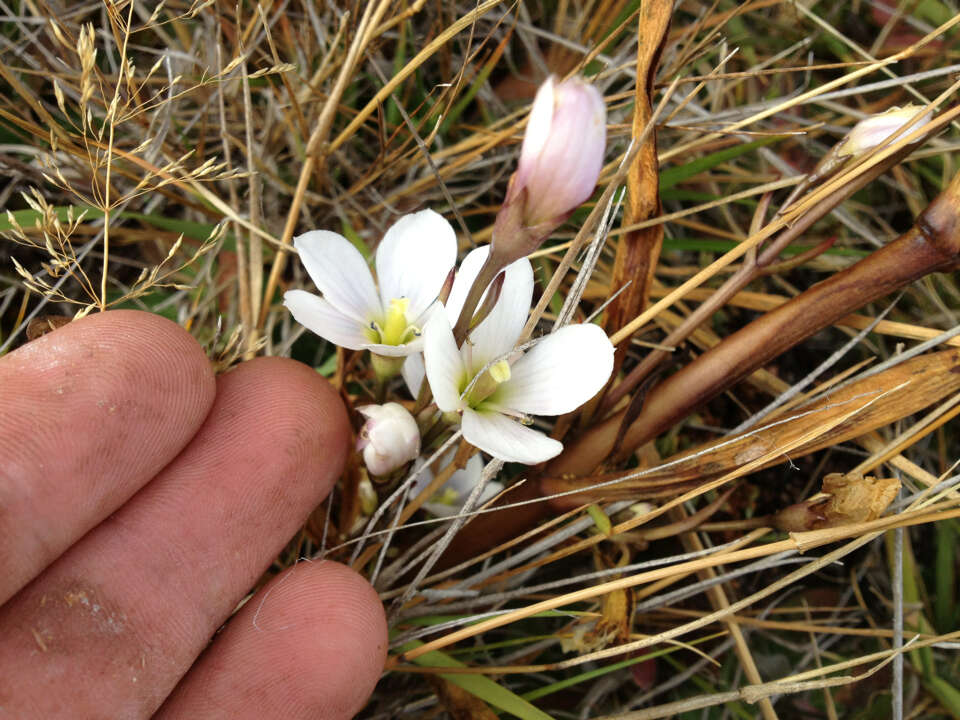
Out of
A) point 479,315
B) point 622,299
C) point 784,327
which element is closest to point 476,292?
point 479,315

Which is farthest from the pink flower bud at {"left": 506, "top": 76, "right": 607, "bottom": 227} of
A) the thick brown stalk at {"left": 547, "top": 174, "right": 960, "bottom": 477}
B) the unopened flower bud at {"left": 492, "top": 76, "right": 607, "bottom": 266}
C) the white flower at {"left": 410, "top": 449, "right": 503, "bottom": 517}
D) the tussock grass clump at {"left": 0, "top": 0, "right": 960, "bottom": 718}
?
the white flower at {"left": 410, "top": 449, "right": 503, "bottom": 517}

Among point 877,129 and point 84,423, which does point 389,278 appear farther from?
point 877,129

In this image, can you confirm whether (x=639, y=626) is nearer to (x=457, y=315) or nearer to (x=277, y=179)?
(x=457, y=315)

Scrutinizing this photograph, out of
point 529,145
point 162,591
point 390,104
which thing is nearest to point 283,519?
point 162,591

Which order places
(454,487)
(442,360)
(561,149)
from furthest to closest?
(454,487)
(442,360)
(561,149)

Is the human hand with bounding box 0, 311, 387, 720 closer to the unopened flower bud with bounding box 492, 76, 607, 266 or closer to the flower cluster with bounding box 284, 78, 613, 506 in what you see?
the flower cluster with bounding box 284, 78, 613, 506
